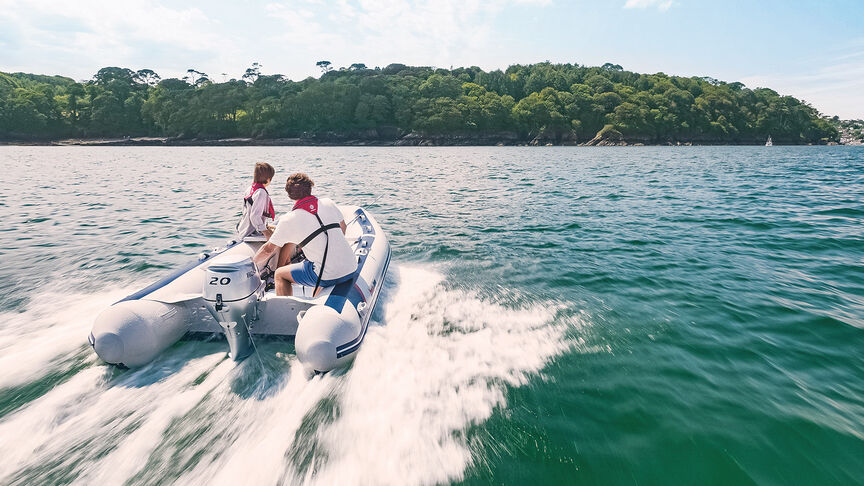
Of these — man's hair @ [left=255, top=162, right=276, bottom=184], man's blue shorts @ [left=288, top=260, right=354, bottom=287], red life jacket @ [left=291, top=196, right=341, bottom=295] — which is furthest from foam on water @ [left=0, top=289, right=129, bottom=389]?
red life jacket @ [left=291, top=196, right=341, bottom=295]

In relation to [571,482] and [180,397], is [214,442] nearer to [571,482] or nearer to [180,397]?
[180,397]

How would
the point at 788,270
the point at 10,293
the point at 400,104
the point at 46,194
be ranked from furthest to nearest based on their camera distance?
the point at 400,104 < the point at 46,194 < the point at 788,270 < the point at 10,293

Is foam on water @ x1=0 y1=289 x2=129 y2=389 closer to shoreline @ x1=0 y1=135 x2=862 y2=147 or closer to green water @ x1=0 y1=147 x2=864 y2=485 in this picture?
green water @ x1=0 y1=147 x2=864 y2=485

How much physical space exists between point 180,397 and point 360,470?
1.74m

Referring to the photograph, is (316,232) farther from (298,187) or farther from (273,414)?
(273,414)

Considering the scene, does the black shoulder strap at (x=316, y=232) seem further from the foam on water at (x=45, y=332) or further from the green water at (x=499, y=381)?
the foam on water at (x=45, y=332)

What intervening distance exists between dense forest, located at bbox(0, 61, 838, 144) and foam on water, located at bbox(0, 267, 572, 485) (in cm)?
7924

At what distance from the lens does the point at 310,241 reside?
3771 mm

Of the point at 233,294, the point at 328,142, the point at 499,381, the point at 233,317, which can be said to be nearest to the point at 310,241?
the point at 233,294

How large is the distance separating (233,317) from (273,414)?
92 cm

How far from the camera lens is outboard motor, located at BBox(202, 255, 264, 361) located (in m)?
3.33

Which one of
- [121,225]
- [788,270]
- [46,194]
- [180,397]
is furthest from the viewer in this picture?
[46,194]

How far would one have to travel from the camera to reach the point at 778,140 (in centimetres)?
9006

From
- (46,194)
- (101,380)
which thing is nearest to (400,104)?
(46,194)
